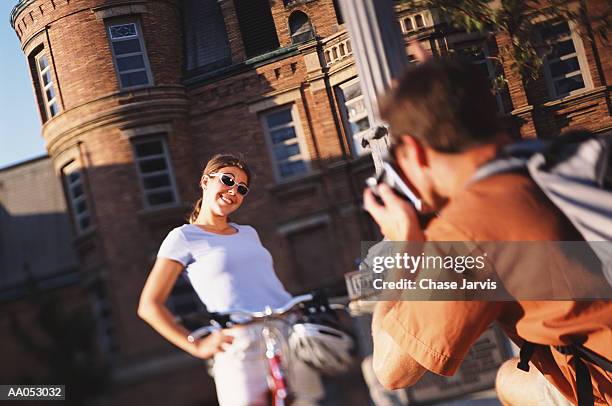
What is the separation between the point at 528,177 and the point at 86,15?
424cm

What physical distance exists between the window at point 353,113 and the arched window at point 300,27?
39 centimetres

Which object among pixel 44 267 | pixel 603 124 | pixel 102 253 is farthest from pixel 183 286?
pixel 603 124

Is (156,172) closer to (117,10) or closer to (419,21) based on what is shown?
(117,10)

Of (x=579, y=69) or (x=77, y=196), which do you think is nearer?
(x=579, y=69)

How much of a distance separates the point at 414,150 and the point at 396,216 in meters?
0.11

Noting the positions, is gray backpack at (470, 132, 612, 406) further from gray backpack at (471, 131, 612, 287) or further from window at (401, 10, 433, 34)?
window at (401, 10, 433, 34)

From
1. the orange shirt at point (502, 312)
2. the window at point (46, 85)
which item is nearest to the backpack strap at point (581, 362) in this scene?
the orange shirt at point (502, 312)

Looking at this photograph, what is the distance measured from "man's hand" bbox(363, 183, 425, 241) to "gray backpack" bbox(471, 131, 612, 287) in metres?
0.11

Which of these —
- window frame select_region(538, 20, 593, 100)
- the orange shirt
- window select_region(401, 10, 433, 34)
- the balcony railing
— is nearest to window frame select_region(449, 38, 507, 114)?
window select_region(401, 10, 433, 34)

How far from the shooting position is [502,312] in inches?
50.8

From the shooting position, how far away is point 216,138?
17.0ft

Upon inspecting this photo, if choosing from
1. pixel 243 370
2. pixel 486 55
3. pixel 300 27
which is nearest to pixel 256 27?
pixel 300 27

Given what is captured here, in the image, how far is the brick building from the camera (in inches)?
185

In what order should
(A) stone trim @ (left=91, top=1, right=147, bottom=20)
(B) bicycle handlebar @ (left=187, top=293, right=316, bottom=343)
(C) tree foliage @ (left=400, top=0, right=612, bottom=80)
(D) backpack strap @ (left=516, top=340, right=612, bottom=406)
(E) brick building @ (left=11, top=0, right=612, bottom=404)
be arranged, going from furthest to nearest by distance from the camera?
1. (A) stone trim @ (left=91, top=1, right=147, bottom=20)
2. (E) brick building @ (left=11, top=0, right=612, bottom=404)
3. (C) tree foliage @ (left=400, top=0, right=612, bottom=80)
4. (B) bicycle handlebar @ (left=187, top=293, right=316, bottom=343)
5. (D) backpack strap @ (left=516, top=340, right=612, bottom=406)
